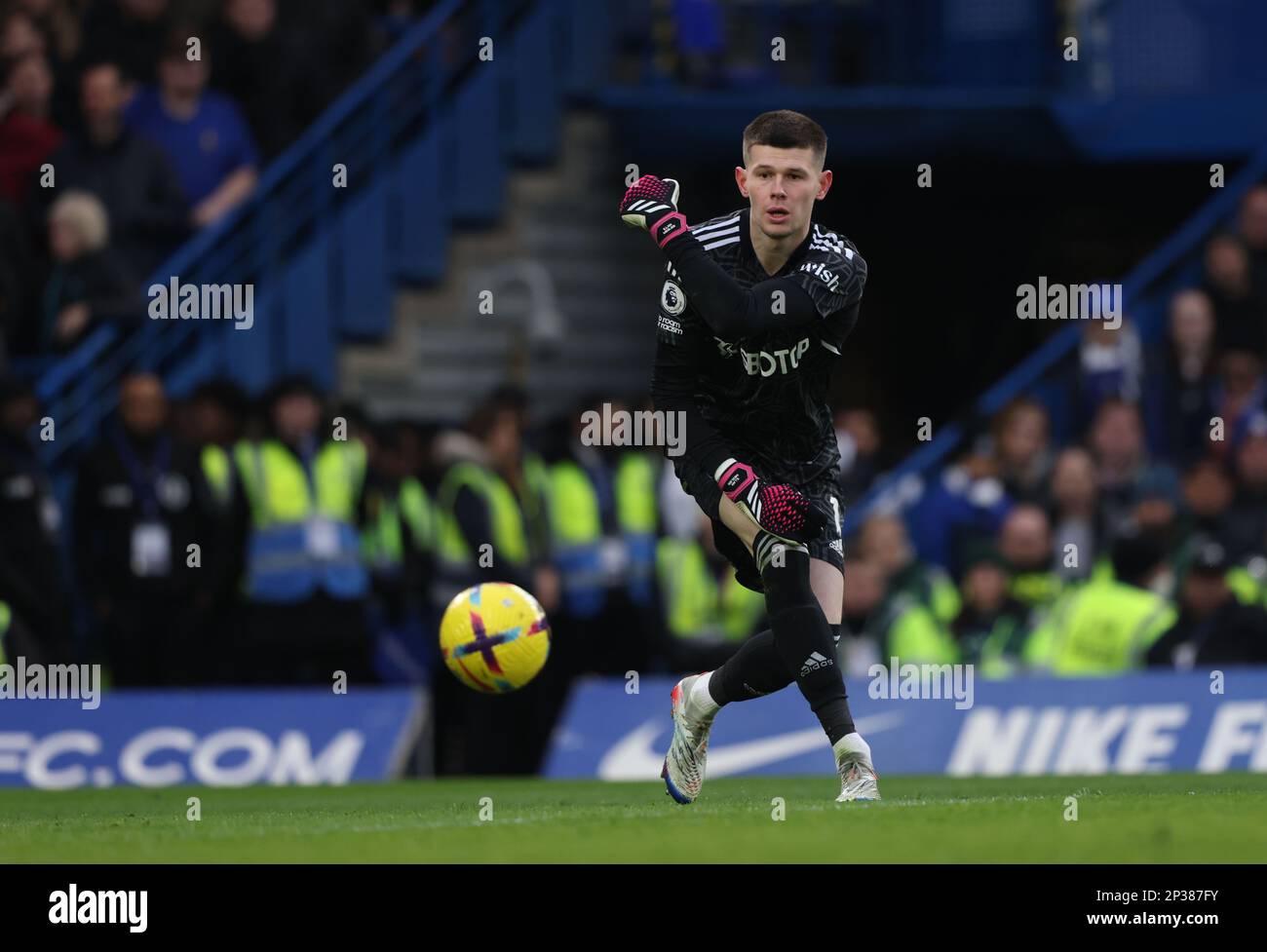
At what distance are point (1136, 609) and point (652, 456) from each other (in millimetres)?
3235

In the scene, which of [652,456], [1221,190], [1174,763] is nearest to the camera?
[1174,763]

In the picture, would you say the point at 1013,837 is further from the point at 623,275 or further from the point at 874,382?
the point at 874,382

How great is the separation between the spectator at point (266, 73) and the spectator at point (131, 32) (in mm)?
429

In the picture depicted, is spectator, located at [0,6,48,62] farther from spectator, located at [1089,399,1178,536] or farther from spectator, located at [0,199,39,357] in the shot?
spectator, located at [1089,399,1178,536]

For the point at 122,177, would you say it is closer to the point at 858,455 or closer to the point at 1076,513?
the point at 858,455

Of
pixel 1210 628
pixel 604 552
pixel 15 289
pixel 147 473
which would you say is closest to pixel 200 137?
pixel 15 289

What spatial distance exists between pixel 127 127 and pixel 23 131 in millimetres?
670

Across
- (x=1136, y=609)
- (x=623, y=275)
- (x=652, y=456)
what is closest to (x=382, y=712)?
(x=652, y=456)

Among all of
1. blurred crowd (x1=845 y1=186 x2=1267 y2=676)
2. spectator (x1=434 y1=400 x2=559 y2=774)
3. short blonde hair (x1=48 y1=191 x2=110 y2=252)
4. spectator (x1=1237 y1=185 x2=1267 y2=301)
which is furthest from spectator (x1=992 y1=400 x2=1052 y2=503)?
short blonde hair (x1=48 y1=191 x2=110 y2=252)

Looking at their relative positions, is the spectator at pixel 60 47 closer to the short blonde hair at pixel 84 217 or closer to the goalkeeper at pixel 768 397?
the short blonde hair at pixel 84 217

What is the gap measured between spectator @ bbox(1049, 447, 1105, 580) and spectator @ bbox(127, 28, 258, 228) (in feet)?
19.0

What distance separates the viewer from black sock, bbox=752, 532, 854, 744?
9.70 m
